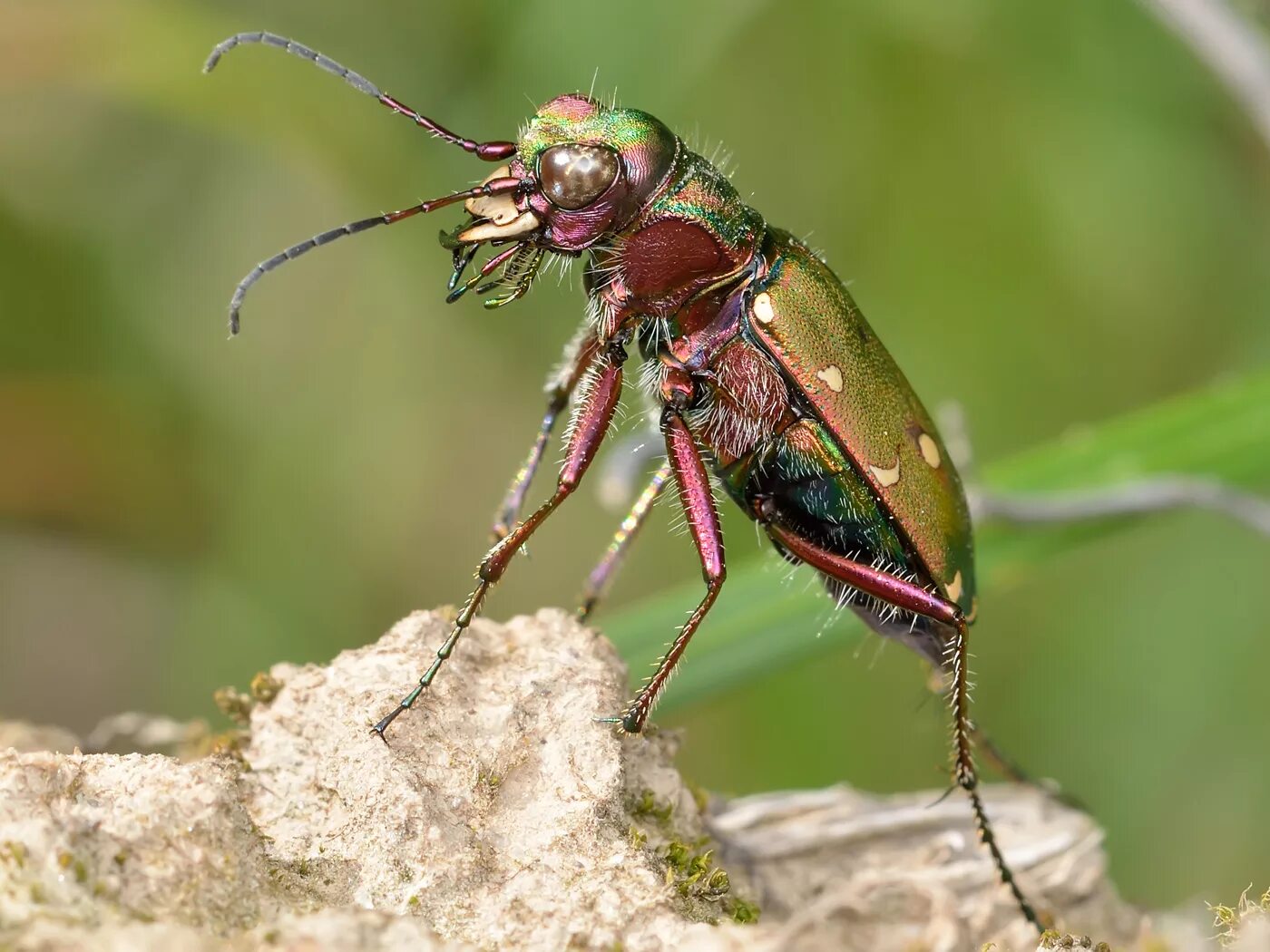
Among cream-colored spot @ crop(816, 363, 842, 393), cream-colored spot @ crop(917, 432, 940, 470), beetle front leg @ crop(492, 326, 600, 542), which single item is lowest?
cream-colored spot @ crop(917, 432, 940, 470)

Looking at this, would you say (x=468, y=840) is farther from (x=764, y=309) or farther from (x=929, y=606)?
(x=764, y=309)

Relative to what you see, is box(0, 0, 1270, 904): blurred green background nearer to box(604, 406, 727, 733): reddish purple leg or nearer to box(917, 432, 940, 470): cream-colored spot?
box(917, 432, 940, 470): cream-colored spot

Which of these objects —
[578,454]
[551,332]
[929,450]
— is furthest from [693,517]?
[551,332]

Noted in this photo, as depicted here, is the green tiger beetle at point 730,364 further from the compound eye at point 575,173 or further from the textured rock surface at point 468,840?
the textured rock surface at point 468,840

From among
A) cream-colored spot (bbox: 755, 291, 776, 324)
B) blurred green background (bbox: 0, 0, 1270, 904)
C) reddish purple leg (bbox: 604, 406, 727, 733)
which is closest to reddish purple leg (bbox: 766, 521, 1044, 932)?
reddish purple leg (bbox: 604, 406, 727, 733)

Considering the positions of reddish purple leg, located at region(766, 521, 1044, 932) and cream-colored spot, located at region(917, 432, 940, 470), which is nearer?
reddish purple leg, located at region(766, 521, 1044, 932)

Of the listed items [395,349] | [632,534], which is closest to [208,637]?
[395,349]

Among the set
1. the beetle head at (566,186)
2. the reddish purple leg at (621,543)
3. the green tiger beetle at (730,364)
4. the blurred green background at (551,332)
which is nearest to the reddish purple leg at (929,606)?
the green tiger beetle at (730,364)

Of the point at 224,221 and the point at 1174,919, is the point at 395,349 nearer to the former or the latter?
the point at 224,221


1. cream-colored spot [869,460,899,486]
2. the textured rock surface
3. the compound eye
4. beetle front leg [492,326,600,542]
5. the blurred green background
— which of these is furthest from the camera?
the blurred green background
